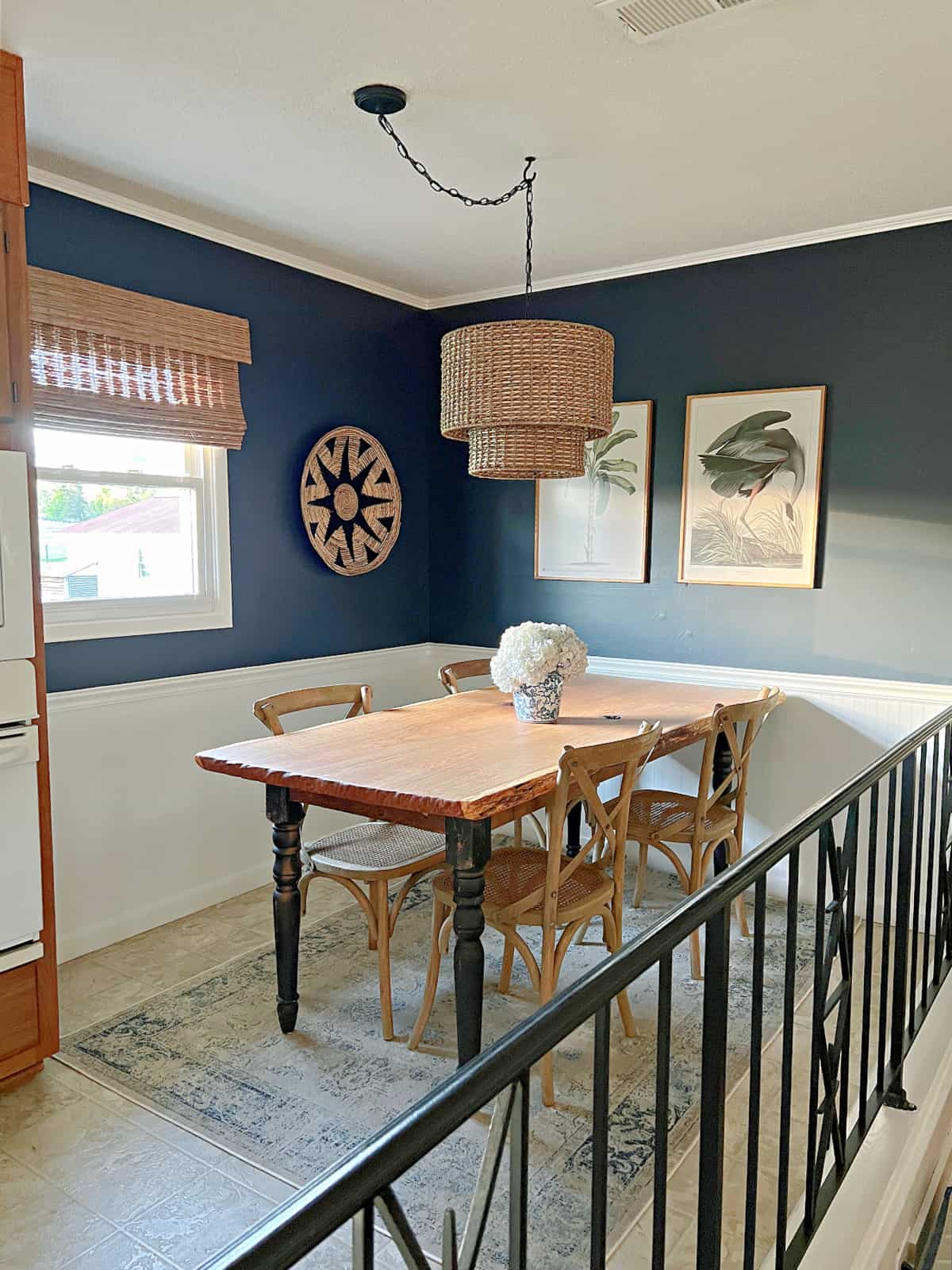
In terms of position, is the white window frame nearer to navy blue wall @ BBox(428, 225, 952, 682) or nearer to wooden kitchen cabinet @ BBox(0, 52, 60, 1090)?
wooden kitchen cabinet @ BBox(0, 52, 60, 1090)

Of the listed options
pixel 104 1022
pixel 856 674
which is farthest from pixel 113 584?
pixel 856 674

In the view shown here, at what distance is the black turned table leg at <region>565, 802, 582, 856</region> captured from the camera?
392 centimetres

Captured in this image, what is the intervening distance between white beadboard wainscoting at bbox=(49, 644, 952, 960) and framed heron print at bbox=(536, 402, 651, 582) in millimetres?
461

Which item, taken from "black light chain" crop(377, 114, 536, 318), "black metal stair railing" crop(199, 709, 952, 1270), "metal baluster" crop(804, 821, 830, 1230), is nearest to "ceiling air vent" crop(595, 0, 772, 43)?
"black light chain" crop(377, 114, 536, 318)

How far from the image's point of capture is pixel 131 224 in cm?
339

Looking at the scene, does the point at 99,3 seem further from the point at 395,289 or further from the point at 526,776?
the point at 395,289

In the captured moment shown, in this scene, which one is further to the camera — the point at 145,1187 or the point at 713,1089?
the point at 145,1187

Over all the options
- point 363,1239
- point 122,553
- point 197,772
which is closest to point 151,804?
point 197,772

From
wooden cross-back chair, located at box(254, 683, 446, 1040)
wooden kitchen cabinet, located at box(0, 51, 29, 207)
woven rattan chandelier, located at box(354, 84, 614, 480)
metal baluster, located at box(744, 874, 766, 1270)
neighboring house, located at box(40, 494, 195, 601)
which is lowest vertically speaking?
wooden cross-back chair, located at box(254, 683, 446, 1040)

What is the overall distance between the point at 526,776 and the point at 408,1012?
0.97 m

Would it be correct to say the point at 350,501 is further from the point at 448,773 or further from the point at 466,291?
the point at 448,773

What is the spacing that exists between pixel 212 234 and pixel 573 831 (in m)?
2.76

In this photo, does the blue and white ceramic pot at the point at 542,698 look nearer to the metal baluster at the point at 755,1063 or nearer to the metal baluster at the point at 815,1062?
the metal baluster at the point at 815,1062

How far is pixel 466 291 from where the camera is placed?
461 centimetres
